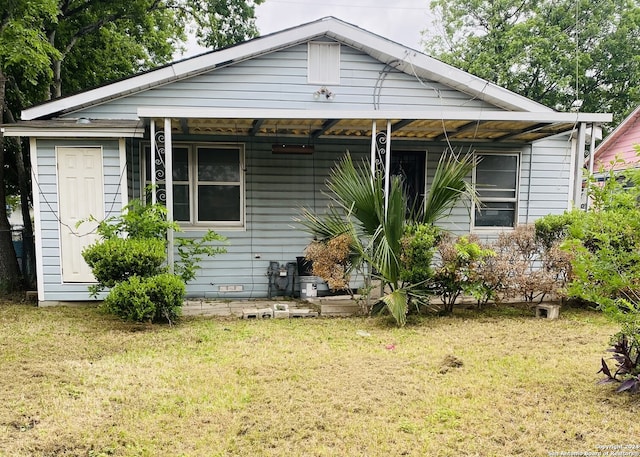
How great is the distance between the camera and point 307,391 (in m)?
3.27

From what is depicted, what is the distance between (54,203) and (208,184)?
2.25m

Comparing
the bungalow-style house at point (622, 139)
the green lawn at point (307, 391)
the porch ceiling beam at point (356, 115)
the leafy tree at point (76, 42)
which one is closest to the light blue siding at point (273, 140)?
the porch ceiling beam at point (356, 115)

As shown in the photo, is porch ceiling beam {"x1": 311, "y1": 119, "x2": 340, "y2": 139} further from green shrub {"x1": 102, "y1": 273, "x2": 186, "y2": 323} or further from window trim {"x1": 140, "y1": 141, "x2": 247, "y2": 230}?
green shrub {"x1": 102, "y1": 273, "x2": 186, "y2": 323}

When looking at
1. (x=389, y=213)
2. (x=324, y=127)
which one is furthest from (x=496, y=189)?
(x=324, y=127)

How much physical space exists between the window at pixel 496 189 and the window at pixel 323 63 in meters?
3.15

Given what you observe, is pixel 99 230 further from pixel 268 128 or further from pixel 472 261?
pixel 472 261

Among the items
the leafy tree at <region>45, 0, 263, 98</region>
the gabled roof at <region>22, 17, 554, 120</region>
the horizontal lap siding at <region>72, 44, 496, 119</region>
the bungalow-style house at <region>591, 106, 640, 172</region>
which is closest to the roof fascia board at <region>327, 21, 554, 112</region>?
the gabled roof at <region>22, 17, 554, 120</region>

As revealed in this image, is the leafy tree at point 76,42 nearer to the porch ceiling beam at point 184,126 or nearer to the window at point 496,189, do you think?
the porch ceiling beam at point 184,126

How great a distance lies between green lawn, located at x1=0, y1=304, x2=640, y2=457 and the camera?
2.54 m

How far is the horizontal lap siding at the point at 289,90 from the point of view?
669 centimetres

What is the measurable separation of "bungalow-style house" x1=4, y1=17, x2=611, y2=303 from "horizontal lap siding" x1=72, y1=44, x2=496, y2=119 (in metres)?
0.02

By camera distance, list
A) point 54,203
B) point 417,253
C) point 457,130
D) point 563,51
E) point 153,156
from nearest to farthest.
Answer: point 417,253
point 153,156
point 54,203
point 457,130
point 563,51

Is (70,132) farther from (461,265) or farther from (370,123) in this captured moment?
(461,265)

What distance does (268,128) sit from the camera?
6848mm
